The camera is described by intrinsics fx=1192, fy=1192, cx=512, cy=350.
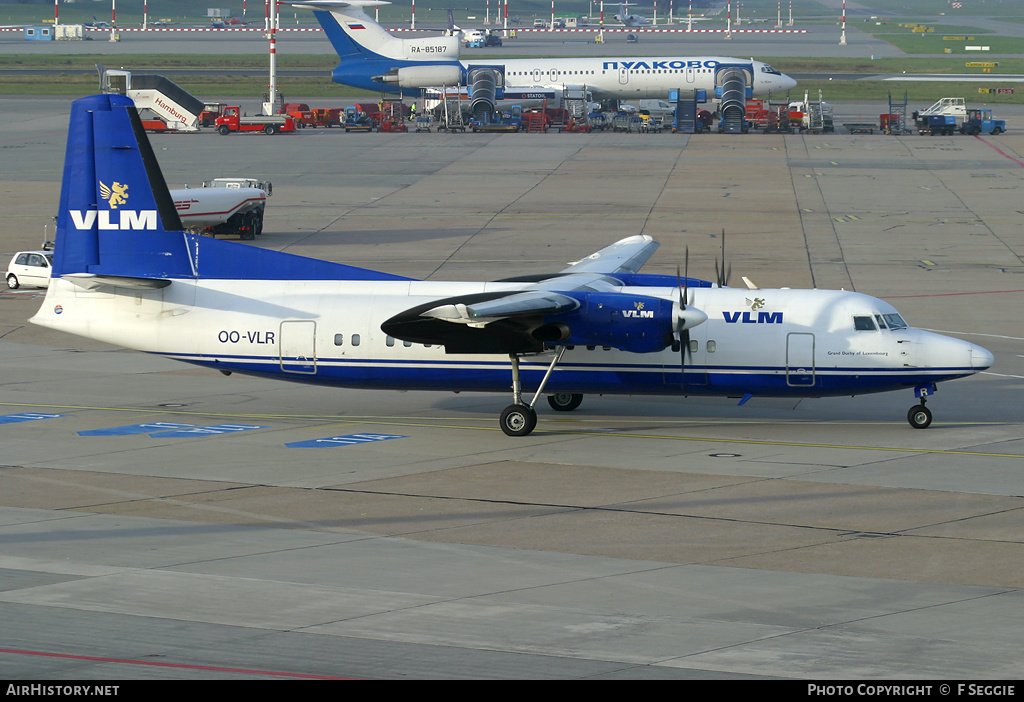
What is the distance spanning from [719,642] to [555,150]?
67031mm

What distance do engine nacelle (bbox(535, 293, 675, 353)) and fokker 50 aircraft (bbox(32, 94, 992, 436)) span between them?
3cm

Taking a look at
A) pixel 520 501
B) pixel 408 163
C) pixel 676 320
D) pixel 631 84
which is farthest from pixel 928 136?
pixel 520 501

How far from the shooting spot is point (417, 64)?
316 feet

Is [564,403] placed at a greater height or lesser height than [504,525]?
greater

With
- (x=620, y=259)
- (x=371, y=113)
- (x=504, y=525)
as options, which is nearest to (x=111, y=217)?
(x=620, y=259)

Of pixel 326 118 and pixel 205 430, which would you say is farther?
pixel 326 118

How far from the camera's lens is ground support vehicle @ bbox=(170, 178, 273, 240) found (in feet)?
157

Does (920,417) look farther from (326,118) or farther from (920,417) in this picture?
(326,118)

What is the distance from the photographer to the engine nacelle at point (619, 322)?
23703mm

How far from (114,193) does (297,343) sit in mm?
5389

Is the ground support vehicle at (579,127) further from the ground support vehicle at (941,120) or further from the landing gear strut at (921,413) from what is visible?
the landing gear strut at (921,413)

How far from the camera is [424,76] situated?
96.2 meters

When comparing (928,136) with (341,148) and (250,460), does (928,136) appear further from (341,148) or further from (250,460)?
(250,460)

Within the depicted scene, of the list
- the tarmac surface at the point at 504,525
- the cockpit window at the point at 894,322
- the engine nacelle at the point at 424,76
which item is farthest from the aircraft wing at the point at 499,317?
the engine nacelle at the point at 424,76
